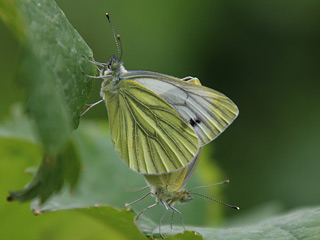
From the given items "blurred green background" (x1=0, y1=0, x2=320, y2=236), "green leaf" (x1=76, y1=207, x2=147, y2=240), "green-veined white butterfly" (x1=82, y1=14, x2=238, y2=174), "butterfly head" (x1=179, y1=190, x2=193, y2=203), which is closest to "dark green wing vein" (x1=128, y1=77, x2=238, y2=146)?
"green-veined white butterfly" (x1=82, y1=14, x2=238, y2=174)

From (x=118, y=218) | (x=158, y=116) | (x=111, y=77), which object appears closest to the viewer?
(x=118, y=218)

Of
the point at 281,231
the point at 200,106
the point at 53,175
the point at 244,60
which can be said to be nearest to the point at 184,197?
the point at 200,106

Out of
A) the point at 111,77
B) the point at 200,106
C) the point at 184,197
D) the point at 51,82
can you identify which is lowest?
the point at 184,197

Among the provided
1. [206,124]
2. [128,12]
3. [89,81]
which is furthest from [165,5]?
[89,81]

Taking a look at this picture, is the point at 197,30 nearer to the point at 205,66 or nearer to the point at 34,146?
the point at 205,66

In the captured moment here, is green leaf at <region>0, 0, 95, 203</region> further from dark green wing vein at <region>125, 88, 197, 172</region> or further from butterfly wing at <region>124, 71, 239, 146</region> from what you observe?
butterfly wing at <region>124, 71, 239, 146</region>

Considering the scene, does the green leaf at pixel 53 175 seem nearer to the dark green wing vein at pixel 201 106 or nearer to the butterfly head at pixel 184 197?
the butterfly head at pixel 184 197

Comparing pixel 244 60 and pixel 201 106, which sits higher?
pixel 201 106

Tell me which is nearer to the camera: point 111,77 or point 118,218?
point 118,218

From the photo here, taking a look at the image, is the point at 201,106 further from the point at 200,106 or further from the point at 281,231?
the point at 281,231
